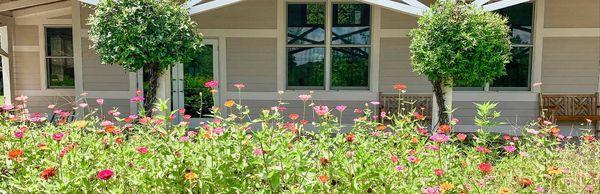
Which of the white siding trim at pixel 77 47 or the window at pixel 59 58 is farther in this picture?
the window at pixel 59 58

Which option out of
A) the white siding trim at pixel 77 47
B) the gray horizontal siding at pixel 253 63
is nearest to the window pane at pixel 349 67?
the gray horizontal siding at pixel 253 63

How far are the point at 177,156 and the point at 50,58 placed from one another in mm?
7887

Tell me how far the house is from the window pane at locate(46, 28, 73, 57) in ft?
2.30

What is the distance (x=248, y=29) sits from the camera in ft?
25.5

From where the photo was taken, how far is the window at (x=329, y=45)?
7.84 m

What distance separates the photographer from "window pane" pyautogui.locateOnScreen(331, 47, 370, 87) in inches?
312

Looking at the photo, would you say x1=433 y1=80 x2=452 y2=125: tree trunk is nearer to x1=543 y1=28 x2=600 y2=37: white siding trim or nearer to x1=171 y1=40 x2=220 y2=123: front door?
x1=543 y1=28 x2=600 y2=37: white siding trim

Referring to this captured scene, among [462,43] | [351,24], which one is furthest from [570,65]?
[351,24]

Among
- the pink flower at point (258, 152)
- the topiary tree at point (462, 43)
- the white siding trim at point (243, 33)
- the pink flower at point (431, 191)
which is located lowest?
the pink flower at point (431, 191)

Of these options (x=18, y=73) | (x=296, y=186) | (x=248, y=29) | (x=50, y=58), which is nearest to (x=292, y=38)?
(x=248, y=29)

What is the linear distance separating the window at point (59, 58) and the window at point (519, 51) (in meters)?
7.28

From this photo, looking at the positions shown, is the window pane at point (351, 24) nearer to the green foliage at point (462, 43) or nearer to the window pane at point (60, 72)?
the green foliage at point (462, 43)

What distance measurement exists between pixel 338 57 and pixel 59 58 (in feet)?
17.7

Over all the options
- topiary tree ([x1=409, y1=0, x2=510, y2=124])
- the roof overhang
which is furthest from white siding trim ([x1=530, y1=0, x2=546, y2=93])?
topiary tree ([x1=409, y1=0, x2=510, y2=124])
